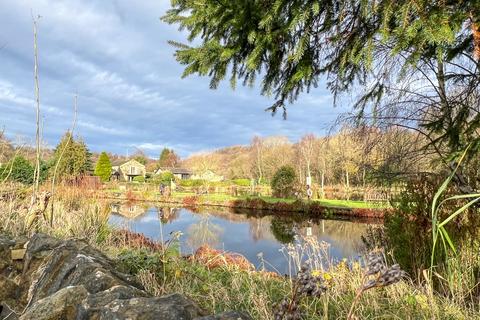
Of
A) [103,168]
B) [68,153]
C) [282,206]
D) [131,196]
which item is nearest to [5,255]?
[68,153]

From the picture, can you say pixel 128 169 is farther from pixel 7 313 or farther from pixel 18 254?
pixel 7 313

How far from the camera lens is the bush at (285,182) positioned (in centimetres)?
2900

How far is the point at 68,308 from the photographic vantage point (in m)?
1.94

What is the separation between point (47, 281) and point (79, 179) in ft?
21.1

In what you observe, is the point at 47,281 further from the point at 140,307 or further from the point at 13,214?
the point at 13,214

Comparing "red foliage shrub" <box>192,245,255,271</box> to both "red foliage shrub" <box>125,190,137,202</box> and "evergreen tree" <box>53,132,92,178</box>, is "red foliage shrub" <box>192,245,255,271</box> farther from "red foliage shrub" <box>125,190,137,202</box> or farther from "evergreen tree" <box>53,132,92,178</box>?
"red foliage shrub" <box>125,190,137,202</box>

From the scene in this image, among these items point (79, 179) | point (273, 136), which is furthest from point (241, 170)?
point (79, 179)

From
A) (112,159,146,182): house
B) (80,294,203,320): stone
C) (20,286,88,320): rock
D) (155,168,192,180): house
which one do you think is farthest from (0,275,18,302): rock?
(155,168,192,180): house

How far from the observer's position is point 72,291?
2031 millimetres

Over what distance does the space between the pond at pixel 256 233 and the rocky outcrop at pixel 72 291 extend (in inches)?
165

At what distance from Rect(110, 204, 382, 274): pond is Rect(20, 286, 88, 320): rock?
5.65 m

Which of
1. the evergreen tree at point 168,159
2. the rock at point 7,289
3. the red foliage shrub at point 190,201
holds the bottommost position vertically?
the red foliage shrub at point 190,201

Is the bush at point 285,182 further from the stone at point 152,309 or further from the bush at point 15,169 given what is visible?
the stone at point 152,309

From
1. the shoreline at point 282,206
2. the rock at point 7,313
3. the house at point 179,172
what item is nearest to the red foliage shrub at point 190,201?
the shoreline at point 282,206
